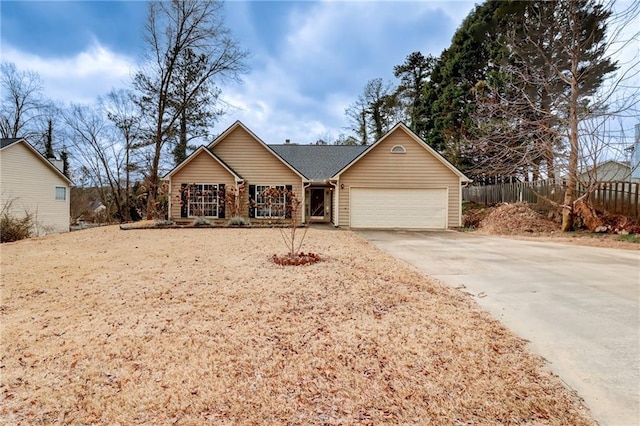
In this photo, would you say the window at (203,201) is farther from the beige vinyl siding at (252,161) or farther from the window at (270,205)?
the window at (270,205)

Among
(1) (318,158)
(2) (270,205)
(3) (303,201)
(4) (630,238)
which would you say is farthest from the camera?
(1) (318,158)

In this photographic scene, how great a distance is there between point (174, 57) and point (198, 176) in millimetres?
10321

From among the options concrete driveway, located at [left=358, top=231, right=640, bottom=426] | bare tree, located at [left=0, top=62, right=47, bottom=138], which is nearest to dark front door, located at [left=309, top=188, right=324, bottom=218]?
concrete driveway, located at [left=358, top=231, right=640, bottom=426]

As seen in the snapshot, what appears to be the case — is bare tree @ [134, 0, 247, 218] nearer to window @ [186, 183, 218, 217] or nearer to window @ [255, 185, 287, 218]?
window @ [186, 183, 218, 217]

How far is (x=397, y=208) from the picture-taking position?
53.0 feet

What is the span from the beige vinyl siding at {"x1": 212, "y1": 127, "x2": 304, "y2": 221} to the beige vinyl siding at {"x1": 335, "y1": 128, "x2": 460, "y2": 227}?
2.68 m

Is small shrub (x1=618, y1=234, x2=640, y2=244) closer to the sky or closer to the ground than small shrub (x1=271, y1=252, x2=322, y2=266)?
closer to the sky

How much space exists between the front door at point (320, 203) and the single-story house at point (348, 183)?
5.64 feet

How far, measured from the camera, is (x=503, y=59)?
65.3ft

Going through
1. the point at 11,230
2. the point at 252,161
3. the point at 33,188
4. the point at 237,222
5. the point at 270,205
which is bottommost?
the point at 11,230

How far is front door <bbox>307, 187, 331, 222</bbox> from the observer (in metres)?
19.6

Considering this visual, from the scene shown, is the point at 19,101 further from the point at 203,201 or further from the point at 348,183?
the point at 348,183

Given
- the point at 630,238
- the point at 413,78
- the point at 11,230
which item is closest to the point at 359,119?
the point at 413,78

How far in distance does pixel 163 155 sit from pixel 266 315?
23542mm
